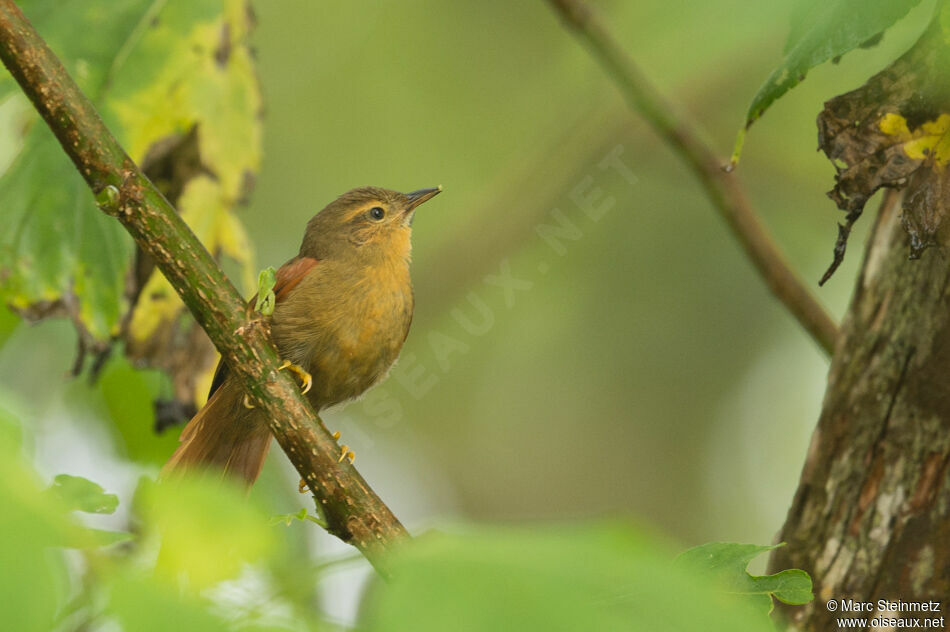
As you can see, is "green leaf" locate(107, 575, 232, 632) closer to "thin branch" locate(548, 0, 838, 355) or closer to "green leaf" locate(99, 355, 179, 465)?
"green leaf" locate(99, 355, 179, 465)

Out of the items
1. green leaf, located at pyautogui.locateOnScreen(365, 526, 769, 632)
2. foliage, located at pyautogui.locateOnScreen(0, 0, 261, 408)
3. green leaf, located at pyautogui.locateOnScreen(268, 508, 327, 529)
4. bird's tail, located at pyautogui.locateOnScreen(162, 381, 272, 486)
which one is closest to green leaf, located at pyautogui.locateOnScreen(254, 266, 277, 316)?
green leaf, located at pyautogui.locateOnScreen(268, 508, 327, 529)

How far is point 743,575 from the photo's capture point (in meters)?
1.77

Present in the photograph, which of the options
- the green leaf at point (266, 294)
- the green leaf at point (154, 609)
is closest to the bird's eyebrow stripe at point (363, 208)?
the green leaf at point (266, 294)

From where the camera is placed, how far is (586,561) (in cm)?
83

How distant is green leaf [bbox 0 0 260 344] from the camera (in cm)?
314

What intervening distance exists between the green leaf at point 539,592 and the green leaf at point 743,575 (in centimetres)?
78

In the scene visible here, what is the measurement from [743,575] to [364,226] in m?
3.13

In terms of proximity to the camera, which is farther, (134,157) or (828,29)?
(134,157)

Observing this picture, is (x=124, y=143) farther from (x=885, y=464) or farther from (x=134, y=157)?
(x=885, y=464)

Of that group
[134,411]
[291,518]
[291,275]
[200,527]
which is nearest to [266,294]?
[291,518]

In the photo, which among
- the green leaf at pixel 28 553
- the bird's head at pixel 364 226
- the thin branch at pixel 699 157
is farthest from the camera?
the bird's head at pixel 364 226

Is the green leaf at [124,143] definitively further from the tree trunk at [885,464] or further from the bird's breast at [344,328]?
the tree trunk at [885,464]

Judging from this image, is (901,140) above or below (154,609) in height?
below

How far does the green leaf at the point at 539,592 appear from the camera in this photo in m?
0.75
